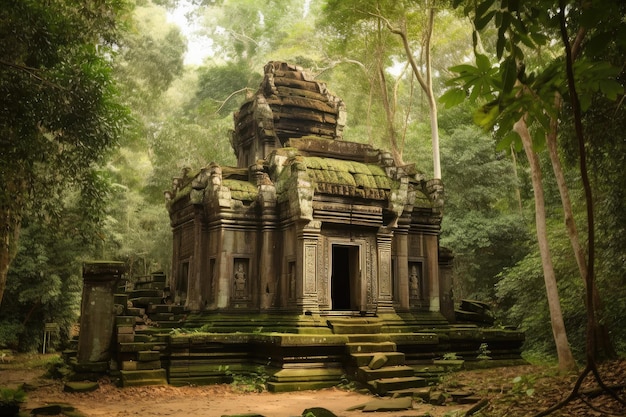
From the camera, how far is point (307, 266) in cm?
1162

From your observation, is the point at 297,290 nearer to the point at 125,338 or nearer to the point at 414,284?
the point at 414,284

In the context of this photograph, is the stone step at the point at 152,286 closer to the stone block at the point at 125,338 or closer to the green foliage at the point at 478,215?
the stone block at the point at 125,338

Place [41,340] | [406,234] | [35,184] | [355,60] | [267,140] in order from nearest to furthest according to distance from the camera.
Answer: [35,184]
[406,234]
[267,140]
[41,340]
[355,60]

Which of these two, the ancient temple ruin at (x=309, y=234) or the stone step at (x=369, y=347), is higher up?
the ancient temple ruin at (x=309, y=234)

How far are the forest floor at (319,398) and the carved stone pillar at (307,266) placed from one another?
79.1 inches

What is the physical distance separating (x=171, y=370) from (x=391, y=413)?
4587mm

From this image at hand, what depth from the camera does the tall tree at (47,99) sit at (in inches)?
383

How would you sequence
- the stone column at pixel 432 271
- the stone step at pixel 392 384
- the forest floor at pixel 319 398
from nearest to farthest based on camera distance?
the forest floor at pixel 319 398 → the stone step at pixel 392 384 → the stone column at pixel 432 271

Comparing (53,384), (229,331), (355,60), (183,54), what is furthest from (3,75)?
(183,54)

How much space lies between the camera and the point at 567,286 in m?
13.4

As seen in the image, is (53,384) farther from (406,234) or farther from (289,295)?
(406,234)

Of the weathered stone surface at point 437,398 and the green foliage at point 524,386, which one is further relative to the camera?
the weathered stone surface at point 437,398

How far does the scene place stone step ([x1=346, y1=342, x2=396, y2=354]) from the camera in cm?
1052

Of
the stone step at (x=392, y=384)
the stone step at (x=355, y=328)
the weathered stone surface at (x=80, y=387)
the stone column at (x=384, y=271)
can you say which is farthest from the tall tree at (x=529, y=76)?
the stone column at (x=384, y=271)
